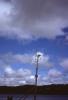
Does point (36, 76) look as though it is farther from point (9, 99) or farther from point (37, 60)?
point (9, 99)

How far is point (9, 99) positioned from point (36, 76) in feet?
20.8

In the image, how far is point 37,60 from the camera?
4553 cm

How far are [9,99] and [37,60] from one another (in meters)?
8.23

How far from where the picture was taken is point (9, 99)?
46.7 m

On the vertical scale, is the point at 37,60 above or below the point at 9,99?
above

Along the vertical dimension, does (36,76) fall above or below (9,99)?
above

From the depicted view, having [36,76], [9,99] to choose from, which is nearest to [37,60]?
[36,76]

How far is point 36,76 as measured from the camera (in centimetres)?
4497

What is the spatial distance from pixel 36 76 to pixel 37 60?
104 inches
